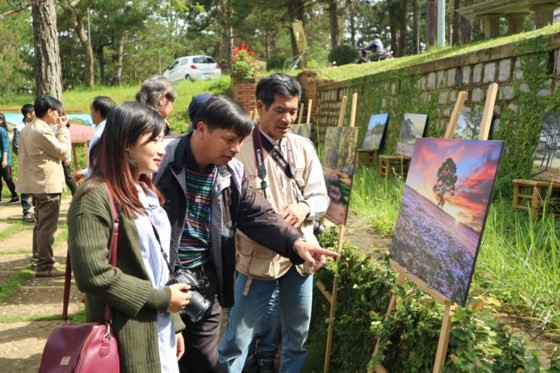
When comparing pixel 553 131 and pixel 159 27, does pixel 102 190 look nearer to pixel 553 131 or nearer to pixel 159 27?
pixel 553 131

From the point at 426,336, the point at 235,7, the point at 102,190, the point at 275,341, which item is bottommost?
the point at 275,341

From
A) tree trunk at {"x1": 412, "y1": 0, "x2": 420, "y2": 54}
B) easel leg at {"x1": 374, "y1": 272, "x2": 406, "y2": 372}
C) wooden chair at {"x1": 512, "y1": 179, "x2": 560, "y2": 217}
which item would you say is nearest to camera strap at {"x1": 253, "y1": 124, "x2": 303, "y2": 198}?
easel leg at {"x1": 374, "y1": 272, "x2": 406, "y2": 372}

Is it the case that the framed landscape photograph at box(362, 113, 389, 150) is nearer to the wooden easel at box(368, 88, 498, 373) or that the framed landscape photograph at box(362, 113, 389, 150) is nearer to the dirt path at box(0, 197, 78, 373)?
the dirt path at box(0, 197, 78, 373)

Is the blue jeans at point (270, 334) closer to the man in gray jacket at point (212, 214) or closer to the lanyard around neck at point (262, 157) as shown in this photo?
the lanyard around neck at point (262, 157)

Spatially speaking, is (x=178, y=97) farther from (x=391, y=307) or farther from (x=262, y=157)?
(x=391, y=307)

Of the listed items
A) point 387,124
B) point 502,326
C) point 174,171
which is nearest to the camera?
point 502,326

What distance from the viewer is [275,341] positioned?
3963 mm

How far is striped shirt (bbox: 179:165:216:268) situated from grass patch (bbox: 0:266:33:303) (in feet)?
12.2

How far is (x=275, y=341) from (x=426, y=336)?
5.23 feet

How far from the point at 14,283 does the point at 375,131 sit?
7355 millimetres

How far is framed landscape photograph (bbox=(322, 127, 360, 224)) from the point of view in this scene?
12.7 ft

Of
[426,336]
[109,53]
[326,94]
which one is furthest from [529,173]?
[109,53]

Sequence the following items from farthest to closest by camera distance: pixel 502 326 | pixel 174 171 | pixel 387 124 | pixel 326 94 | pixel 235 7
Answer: pixel 235 7
pixel 326 94
pixel 387 124
pixel 174 171
pixel 502 326

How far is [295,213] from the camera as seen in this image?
10.0ft
